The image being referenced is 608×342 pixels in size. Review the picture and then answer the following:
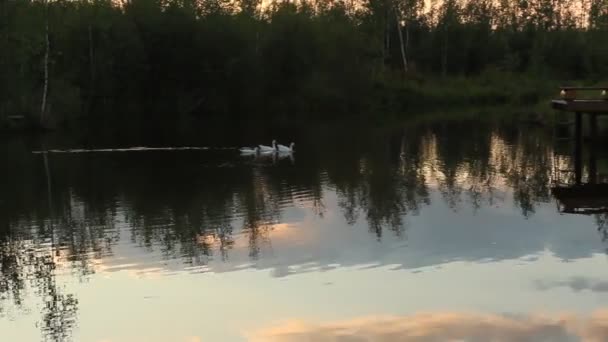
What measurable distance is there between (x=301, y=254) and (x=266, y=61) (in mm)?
51634

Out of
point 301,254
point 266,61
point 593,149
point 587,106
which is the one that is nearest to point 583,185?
point 587,106

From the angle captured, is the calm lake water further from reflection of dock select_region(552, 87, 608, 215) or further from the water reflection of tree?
reflection of dock select_region(552, 87, 608, 215)

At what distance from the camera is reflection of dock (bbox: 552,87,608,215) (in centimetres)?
1802

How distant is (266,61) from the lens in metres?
64.4

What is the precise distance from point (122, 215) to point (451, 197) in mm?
8352

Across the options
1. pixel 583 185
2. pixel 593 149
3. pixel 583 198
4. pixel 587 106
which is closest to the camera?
pixel 583 198

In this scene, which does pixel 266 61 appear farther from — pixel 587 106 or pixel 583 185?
pixel 583 185

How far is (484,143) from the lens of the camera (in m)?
34.5

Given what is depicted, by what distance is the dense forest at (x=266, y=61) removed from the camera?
58719 millimetres

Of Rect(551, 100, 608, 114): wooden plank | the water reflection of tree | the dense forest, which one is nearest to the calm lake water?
the water reflection of tree

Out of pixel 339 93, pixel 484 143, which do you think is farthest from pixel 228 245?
pixel 339 93

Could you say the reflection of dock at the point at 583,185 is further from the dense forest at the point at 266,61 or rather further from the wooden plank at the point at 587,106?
the dense forest at the point at 266,61

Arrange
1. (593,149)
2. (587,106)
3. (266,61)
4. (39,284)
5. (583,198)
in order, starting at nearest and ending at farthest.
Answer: (39,284) → (583,198) → (587,106) → (593,149) → (266,61)

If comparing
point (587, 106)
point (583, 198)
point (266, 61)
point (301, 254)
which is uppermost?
point (266, 61)
